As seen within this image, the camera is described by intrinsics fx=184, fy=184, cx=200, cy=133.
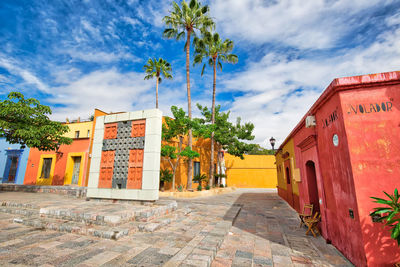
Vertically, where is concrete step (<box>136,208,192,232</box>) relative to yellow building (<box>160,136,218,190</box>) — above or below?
below

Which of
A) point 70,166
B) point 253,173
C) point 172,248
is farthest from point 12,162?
point 253,173

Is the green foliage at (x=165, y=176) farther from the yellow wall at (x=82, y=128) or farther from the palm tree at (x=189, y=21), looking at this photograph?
the yellow wall at (x=82, y=128)

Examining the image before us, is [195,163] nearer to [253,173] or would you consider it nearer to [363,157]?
[253,173]

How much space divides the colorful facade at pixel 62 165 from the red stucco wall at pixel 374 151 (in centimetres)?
1637

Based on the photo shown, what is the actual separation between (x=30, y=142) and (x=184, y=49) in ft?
41.8

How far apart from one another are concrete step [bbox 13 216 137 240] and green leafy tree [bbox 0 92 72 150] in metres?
7.33

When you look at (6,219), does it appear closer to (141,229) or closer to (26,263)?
(26,263)

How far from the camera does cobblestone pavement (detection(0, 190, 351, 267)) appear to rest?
10.7ft

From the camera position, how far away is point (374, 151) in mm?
3537

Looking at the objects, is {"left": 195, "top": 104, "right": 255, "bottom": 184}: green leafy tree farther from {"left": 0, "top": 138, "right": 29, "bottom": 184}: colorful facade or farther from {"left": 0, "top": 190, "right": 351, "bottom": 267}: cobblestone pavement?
{"left": 0, "top": 138, "right": 29, "bottom": 184}: colorful facade

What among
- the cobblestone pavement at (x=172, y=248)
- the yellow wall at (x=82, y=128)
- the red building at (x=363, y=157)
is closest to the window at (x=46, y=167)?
the yellow wall at (x=82, y=128)

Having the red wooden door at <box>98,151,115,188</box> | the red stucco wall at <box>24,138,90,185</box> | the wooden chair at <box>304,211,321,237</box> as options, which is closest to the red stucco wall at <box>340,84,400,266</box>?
the wooden chair at <box>304,211,321,237</box>

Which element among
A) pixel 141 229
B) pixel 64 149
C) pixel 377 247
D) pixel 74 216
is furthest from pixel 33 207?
pixel 64 149

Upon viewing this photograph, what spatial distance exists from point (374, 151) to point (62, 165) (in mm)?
19667
